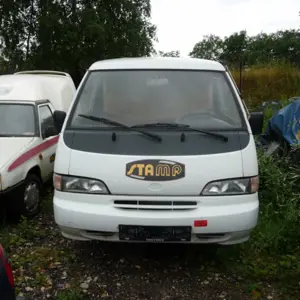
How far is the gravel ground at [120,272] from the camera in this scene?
3.43 meters

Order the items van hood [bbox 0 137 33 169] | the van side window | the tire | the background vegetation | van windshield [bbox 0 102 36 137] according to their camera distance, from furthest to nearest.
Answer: the background vegetation, the van side window, van windshield [bbox 0 102 36 137], the tire, van hood [bbox 0 137 33 169]

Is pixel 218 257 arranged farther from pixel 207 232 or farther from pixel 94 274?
pixel 94 274

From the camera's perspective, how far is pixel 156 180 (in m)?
3.30

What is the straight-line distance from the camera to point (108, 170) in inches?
132

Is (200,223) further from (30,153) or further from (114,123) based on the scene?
Answer: (30,153)

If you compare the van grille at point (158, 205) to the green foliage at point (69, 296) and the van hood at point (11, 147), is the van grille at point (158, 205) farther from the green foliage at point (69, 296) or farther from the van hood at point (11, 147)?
the van hood at point (11, 147)

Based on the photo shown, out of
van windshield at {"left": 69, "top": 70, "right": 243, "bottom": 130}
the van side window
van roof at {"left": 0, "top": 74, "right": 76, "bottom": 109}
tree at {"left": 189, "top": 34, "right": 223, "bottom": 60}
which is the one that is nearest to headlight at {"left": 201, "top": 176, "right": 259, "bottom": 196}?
van windshield at {"left": 69, "top": 70, "right": 243, "bottom": 130}

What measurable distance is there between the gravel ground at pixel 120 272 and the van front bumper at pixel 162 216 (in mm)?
461

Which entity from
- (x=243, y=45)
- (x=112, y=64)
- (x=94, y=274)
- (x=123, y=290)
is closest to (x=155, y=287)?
(x=123, y=290)

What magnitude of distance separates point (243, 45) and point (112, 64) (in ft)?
239

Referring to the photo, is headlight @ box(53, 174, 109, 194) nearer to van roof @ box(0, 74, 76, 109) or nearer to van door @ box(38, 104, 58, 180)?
van door @ box(38, 104, 58, 180)

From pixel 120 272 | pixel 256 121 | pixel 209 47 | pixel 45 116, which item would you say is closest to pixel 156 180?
pixel 120 272

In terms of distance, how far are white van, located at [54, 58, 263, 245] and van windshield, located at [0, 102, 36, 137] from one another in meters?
2.00

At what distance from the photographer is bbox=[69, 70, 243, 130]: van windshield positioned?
12.7ft
